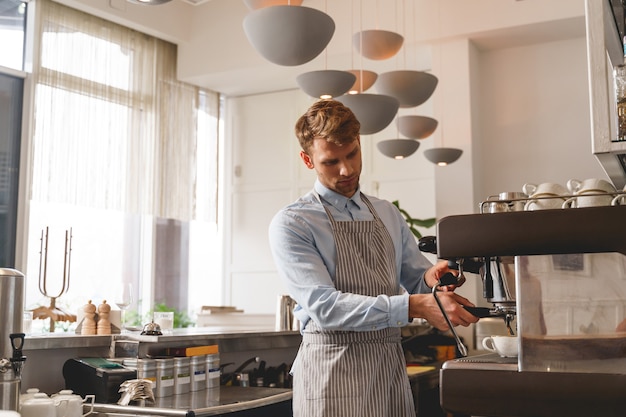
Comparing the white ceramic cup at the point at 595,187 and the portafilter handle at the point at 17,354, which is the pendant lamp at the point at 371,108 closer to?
the portafilter handle at the point at 17,354

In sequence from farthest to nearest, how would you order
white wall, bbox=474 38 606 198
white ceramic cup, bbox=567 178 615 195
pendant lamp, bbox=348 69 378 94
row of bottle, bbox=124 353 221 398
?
white wall, bbox=474 38 606 198 < pendant lamp, bbox=348 69 378 94 < row of bottle, bbox=124 353 221 398 < white ceramic cup, bbox=567 178 615 195

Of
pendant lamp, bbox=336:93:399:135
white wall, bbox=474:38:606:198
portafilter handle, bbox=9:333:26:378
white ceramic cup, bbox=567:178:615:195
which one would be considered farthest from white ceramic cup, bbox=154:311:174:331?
white wall, bbox=474:38:606:198

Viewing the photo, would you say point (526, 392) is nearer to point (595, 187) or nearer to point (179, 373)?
point (595, 187)

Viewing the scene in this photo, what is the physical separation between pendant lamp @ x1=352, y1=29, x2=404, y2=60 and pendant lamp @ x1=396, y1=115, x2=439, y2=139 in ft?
2.14

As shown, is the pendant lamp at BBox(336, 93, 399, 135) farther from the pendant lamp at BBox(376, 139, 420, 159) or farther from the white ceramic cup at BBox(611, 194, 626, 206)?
the white ceramic cup at BBox(611, 194, 626, 206)

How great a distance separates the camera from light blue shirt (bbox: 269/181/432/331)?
177 centimetres

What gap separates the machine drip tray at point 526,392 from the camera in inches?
51.4

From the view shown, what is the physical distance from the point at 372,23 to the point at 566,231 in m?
5.42

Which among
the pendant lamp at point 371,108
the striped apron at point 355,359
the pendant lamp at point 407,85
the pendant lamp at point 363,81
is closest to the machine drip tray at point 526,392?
the striped apron at point 355,359

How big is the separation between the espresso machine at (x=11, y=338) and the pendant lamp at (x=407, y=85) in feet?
9.78

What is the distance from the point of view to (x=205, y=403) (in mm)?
2711

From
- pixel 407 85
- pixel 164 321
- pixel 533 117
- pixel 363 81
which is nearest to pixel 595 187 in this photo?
Result: pixel 164 321

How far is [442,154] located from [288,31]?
2.19 meters

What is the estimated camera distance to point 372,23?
21.4 feet
